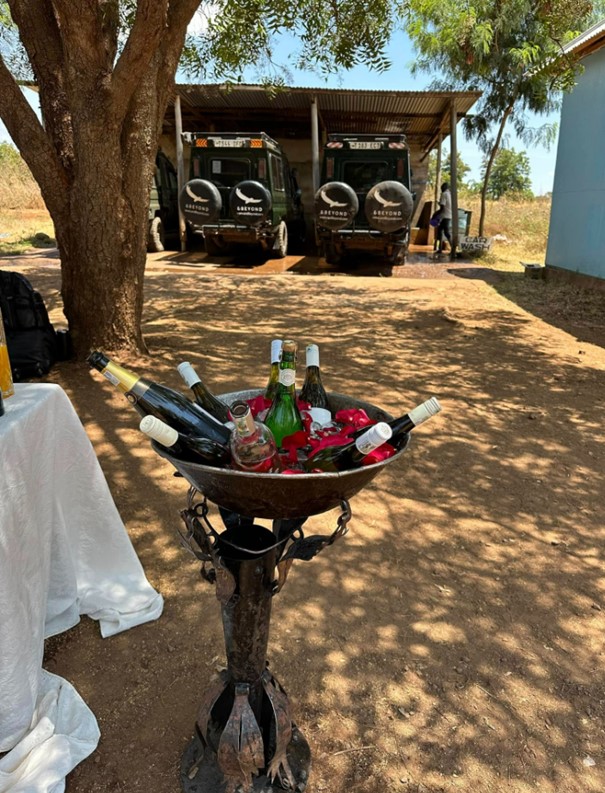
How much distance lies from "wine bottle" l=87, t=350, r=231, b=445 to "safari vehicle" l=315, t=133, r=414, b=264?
9.64m

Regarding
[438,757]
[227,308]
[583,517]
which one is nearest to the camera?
[438,757]

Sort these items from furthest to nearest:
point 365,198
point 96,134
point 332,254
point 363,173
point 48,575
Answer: point 332,254 < point 363,173 < point 365,198 < point 96,134 < point 48,575

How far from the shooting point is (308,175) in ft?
56.7

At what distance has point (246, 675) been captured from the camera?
5.16ft

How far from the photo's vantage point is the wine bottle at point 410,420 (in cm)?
126

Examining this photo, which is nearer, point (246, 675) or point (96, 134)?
point (246, 675)

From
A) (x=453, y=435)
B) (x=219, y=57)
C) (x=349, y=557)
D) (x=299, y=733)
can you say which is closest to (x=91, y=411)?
(x=349, y=557)

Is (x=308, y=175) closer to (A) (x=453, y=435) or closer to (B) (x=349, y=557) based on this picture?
(A) (x=453, y=435)

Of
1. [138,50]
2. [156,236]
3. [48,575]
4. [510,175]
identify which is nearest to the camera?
[48,575]

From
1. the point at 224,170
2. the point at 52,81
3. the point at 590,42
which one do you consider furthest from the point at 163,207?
the point at 52,81

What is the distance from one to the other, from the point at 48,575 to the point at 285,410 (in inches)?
43.5

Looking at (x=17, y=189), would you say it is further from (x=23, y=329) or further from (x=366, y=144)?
(x=23, y=329)

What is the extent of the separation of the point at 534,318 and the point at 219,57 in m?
5.22

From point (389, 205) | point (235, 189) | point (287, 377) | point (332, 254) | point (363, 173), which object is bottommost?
point (332, 254)
